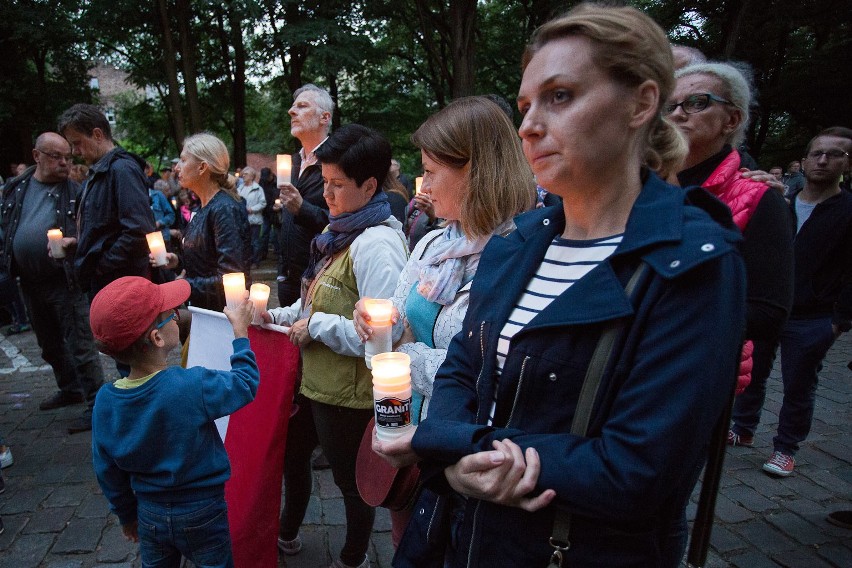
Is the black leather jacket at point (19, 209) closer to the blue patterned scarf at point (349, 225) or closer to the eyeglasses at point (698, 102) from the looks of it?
the blue patterned scarf at point (349, 225)

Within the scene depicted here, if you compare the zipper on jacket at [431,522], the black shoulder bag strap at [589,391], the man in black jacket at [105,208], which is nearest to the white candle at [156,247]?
the man in black jacket at [105,208]

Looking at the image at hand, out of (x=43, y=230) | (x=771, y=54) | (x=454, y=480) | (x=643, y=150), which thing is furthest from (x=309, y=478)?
(x=771, y=54)

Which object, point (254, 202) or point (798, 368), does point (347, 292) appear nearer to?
point (798, 368)

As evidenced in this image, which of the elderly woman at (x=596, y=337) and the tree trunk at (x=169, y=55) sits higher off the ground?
the tree trunk at (x=169, y=55)

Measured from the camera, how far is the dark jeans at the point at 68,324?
16.5 ft

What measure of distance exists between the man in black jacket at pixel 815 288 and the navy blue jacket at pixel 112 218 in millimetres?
4926

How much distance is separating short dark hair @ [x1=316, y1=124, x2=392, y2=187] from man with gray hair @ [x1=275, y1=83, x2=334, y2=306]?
2.84 feet

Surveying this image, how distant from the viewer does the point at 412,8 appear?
16.2 metres

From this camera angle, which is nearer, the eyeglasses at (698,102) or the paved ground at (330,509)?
the eyeglasses at (698,102)

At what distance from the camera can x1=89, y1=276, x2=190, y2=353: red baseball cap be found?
2160 mm

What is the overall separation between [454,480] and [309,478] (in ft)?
6.97

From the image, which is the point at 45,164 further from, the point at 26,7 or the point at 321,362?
Result: the point at 26,7

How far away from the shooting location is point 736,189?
219 cm

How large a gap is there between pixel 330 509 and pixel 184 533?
1.52 m
